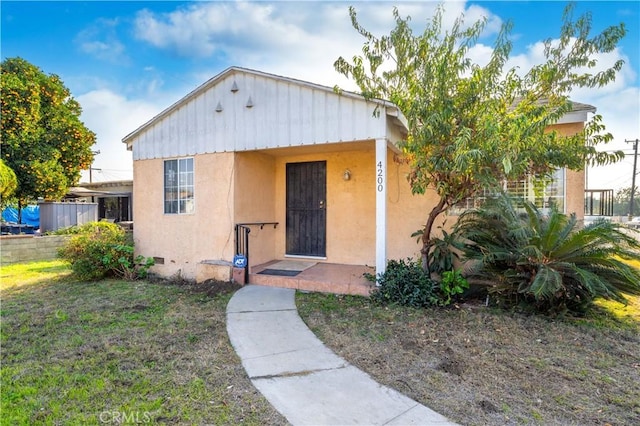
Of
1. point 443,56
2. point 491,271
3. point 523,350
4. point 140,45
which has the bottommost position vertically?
point 523,350

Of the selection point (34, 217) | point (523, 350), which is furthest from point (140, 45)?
point (34, 217)

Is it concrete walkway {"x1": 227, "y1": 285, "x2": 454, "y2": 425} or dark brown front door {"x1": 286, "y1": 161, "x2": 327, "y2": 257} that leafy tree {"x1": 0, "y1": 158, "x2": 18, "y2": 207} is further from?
concrete walkway {"x1": 227, "y1": 285, "x2": 454, "y2": 425}

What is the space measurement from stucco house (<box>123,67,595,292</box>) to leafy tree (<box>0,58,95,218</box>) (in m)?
8.33

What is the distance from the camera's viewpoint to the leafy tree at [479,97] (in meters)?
4.30

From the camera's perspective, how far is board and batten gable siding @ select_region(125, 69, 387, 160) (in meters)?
5.59

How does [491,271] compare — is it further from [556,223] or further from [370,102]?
[370,102]

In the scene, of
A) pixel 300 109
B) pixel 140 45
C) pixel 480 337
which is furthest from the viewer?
pixel 140 45

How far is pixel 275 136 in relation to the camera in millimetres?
6223

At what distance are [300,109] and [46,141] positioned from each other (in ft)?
43.4

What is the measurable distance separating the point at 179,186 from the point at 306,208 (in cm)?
293

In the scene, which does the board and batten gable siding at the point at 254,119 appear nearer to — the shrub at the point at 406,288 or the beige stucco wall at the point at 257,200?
the beige stucco wall at the point at 257,200

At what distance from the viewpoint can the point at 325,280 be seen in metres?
5.91

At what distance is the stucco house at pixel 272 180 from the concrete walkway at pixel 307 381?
216cm

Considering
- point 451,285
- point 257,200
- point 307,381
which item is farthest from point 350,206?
point 307,381
